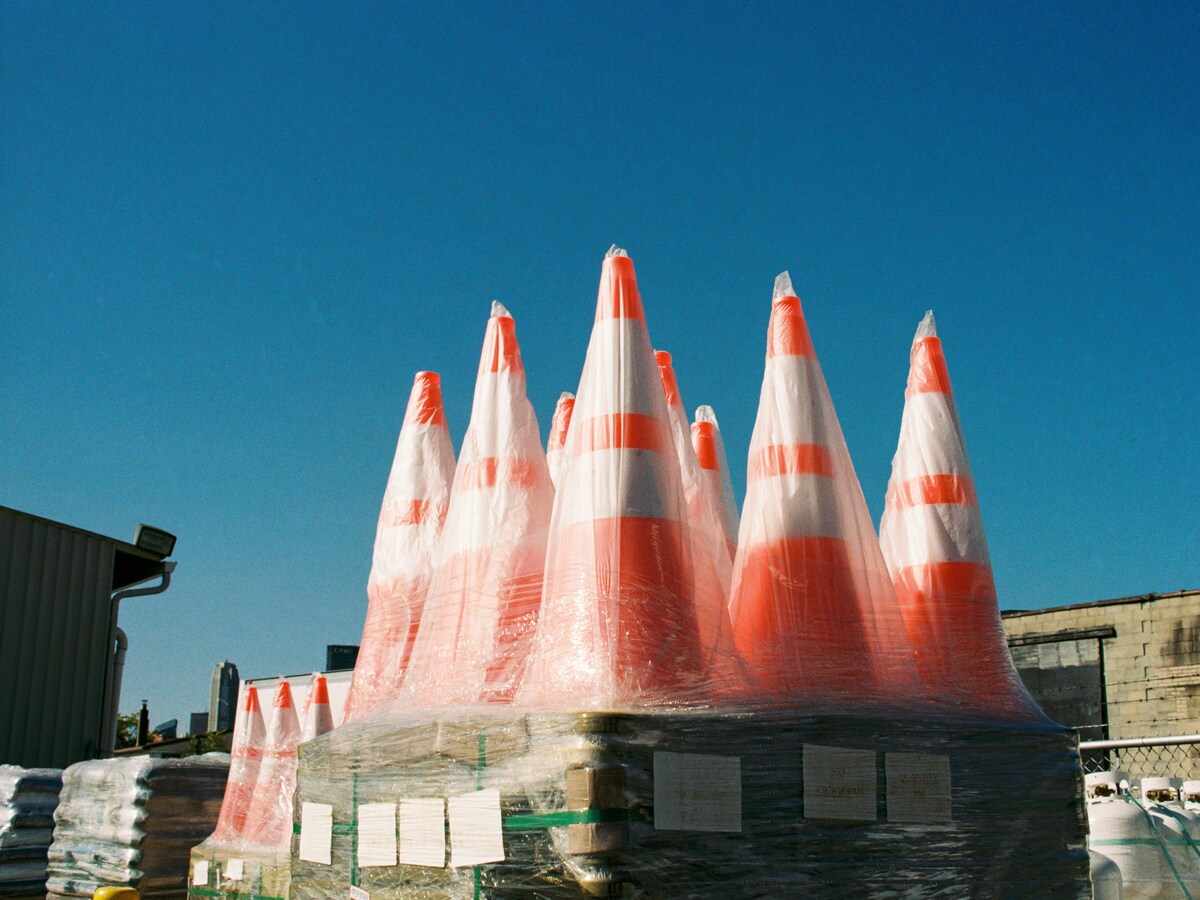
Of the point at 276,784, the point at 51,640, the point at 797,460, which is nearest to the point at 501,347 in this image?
the point at 797,460

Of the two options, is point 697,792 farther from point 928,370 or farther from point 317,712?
point 317,712

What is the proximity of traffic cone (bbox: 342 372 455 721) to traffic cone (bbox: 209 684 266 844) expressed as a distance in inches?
98.4

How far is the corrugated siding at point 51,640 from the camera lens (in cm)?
1586

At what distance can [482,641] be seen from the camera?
4.36 meters

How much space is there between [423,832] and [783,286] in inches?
103

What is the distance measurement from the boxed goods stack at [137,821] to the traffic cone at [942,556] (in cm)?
708

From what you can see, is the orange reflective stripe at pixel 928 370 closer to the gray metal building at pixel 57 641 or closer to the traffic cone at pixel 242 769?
the traffic cone at pixel 242 769

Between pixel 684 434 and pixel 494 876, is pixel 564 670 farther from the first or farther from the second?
pixel 684 434

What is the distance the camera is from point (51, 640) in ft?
54.4

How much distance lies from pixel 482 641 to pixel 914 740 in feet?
5.53

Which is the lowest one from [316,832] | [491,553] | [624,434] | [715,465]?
[316,832]

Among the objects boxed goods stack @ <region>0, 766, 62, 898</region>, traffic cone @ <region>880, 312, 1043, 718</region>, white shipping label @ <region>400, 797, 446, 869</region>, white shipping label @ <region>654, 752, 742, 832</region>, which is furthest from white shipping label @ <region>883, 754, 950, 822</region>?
boxed goods stack @ <region>0, 766, 62, 898</region>

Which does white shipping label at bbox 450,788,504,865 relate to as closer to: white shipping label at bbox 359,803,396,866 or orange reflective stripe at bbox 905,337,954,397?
white shipping label at bbox 359,803,396,866

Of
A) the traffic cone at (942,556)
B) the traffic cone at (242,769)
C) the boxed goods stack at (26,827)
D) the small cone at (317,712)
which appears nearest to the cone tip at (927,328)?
the traffic cone at (942,556)
